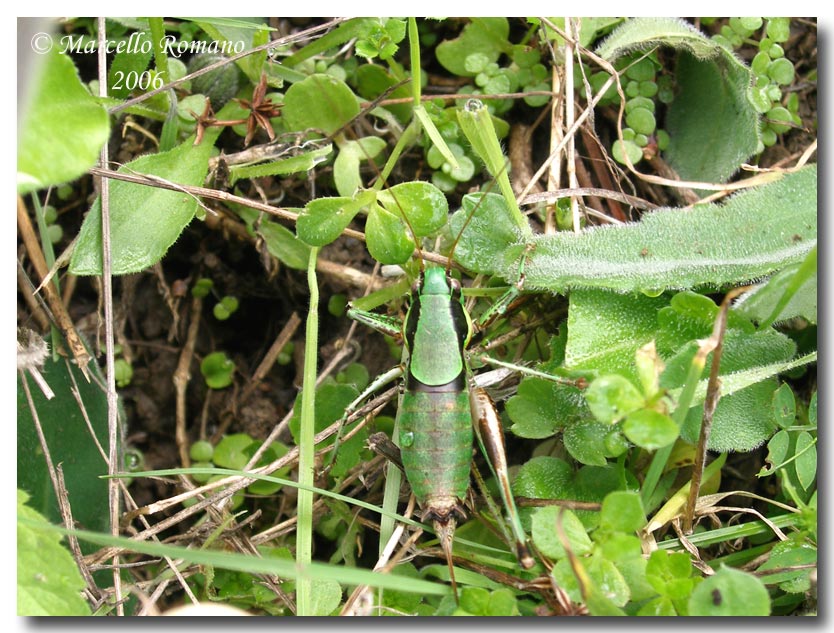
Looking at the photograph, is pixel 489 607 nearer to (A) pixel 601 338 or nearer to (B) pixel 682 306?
(A) pixel 601 338

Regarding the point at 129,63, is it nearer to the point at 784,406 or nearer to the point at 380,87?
the point at 380,87

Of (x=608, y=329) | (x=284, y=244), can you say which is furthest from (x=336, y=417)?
(x=608, y=329)

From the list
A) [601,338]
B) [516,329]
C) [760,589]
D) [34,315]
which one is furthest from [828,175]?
[34,315]

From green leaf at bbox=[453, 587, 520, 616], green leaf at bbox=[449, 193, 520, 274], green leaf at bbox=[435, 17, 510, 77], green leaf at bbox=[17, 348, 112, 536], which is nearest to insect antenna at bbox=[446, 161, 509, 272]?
green leaf at bbox=[449, 193, 520, 274]

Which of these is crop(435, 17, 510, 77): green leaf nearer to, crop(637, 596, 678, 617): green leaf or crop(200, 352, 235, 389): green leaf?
crop(200, 352, 235, 389): green leaf

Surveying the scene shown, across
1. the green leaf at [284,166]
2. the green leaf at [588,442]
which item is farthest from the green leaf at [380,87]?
the green leaf at [588,442]

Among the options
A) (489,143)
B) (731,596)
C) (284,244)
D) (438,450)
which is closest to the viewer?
(731,596)

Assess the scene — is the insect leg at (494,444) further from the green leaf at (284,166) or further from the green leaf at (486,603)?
the green leaf at (284,166)
